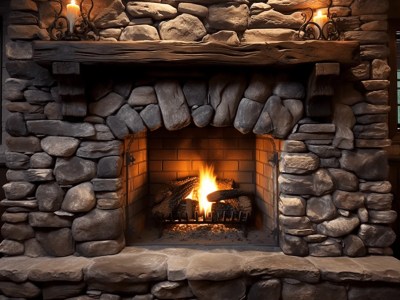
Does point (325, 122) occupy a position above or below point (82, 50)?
below

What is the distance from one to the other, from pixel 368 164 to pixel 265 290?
116 centimetres

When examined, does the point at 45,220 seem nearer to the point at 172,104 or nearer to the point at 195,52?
the point at 172,104

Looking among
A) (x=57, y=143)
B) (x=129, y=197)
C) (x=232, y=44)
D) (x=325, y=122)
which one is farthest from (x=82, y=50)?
(x=325, y=122)

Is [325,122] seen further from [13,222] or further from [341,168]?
[13,222]

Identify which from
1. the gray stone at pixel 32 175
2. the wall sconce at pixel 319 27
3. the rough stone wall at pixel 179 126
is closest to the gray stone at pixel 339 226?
the rough stone wall at pixel 179 126

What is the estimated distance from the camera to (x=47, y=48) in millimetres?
2072

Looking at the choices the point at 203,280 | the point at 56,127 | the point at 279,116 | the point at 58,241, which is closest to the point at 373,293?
the point at 203,280

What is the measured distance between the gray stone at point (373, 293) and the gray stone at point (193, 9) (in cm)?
219

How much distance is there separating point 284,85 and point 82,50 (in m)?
1.43

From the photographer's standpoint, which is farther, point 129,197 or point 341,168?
point 129,197

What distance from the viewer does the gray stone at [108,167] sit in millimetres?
2279

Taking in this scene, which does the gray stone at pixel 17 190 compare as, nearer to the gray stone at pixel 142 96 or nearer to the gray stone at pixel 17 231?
the gray stone at pixel 17 231

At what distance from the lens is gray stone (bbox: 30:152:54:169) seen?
227 centimetres

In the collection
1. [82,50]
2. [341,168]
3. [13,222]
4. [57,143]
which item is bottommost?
[13,222]
